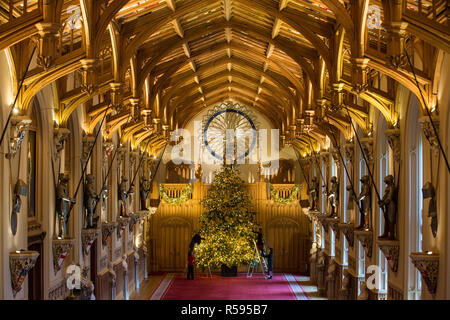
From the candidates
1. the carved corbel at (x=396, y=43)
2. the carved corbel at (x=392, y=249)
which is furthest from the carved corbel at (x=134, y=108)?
the carved corbel at (x=396, y=43)

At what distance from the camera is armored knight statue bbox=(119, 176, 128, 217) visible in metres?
18.6

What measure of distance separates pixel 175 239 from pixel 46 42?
62.7ft

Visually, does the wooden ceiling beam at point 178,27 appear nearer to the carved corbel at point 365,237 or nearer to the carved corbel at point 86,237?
the carved corbel at point 86,237

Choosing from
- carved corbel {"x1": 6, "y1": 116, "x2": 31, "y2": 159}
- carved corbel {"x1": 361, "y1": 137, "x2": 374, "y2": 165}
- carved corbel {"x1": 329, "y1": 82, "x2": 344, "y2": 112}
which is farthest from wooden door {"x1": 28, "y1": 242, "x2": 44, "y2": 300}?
carved corbel {"x1": 361, "y1": 137, "x2": 374, "y2": 165}

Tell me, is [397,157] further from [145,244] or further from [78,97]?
[145,244]

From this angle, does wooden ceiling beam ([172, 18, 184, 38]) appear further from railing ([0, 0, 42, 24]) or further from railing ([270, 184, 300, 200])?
railing ([270, 184, 300, 200])

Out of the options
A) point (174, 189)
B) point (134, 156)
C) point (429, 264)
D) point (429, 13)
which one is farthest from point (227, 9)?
point (174, 189)

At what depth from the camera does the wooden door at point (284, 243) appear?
87.1 feet

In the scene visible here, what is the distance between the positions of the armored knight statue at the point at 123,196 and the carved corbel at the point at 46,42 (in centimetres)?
1056

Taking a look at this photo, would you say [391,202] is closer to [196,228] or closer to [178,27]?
[178,27]

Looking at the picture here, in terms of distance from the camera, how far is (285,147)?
29000 millimetres

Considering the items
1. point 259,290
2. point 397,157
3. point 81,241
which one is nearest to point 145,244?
point 259,290

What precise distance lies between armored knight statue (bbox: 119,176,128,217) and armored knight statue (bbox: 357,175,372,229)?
24.8 ft

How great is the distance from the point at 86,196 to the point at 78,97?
8.02ft
